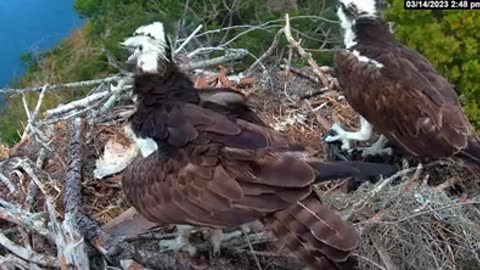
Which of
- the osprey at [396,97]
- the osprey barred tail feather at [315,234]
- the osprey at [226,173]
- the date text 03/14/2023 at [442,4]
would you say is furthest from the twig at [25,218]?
the date text 03/14/2023 at [442,4]

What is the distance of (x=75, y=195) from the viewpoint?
4.52 m

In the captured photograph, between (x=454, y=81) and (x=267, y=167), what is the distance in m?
5.66

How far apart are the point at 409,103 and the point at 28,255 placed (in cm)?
217

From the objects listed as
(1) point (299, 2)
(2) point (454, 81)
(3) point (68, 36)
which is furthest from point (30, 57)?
(2) point (454, 81)

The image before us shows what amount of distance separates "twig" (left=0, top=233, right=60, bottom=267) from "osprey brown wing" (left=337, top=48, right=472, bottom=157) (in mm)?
1915

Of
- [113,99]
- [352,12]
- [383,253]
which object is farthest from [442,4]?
[383,253]

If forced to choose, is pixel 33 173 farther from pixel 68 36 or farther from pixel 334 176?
pixel 68 36

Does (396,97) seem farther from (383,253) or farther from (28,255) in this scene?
Answer: (28,255)

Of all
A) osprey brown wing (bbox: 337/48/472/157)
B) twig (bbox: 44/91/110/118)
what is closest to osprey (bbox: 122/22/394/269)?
osprey brown wing (bbox: 337/48/472/157)

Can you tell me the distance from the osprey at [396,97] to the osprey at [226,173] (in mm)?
830

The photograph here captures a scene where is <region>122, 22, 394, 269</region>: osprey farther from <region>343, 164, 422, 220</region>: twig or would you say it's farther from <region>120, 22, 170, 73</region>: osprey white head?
<region>343, 164, 422, 220</region>: twig

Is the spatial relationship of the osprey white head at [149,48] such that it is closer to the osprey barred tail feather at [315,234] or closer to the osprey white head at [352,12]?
the osprey barred tail feather at [315,234]

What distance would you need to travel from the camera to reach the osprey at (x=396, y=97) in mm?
4500

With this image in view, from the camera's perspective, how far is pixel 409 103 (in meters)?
4.60
